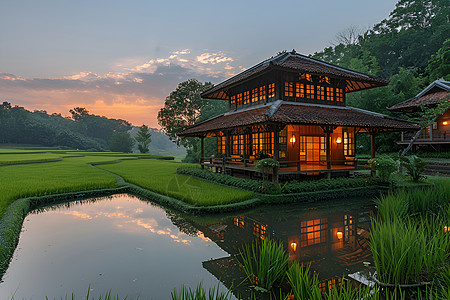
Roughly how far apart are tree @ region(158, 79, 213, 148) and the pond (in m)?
36.2

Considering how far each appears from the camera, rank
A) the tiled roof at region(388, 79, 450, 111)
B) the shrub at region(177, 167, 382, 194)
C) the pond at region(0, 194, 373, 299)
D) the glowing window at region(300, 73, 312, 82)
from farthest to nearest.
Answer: the tiled roof at region(388, 79, 450, 111), the glowing window at region(300, 73, 312, 82), the shrub at region(177, 167, 382, 194), the pond at region(0, 194, 373, 299)

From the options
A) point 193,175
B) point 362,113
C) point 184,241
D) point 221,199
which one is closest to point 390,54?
point 362,113

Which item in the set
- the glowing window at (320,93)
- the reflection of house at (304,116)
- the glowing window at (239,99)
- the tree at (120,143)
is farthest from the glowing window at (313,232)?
the tree at (120,143)

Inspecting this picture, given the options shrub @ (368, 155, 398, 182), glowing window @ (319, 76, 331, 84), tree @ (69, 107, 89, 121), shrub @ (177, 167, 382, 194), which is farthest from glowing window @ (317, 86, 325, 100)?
tree @ (69, 107, 89, 121)

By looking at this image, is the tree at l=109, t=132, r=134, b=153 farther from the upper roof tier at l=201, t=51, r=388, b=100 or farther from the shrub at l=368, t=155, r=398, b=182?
the shrub at l=368, t=155, r=398, b=182

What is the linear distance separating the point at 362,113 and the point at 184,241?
56.1ft

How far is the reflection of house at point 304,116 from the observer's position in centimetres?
1644

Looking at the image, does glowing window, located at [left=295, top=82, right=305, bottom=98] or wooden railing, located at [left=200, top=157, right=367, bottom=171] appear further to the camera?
glowing window, located at [left=295, top=82, right=305, bottom=98]

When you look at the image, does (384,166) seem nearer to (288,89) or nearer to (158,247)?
(288,89)

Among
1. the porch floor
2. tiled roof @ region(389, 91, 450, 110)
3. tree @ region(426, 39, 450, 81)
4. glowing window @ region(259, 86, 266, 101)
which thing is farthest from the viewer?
tree @ region(426, 39, 450, 81)

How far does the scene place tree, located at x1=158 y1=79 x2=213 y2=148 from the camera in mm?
47812

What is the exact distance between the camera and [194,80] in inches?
1930

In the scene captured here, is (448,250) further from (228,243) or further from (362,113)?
(362,113)

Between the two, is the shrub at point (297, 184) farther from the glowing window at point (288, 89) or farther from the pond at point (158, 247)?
the glowing window at point (288, 89)
